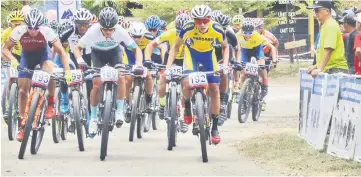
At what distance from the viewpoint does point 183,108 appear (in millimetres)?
14633

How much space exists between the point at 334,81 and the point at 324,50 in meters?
0.76

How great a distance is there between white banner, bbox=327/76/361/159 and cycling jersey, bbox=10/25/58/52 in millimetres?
3981

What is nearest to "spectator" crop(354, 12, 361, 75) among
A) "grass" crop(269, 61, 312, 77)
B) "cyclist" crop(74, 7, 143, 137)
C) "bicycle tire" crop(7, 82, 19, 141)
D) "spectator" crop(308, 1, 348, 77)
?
"spectator" crop(308, 1, 348, 77)

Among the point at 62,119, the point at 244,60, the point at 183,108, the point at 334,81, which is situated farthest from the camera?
the point at 244,60

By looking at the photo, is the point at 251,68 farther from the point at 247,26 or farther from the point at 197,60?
the point at 197,60

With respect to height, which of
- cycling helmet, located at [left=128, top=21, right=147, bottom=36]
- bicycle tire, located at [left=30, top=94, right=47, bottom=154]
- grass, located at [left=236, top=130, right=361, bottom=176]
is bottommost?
grass, located at [left=236, top=130, right=361, bottom=176]

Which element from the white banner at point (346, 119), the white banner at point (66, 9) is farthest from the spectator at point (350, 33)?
the white banner at point (66, 9)

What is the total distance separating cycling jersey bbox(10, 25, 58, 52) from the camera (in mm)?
14539

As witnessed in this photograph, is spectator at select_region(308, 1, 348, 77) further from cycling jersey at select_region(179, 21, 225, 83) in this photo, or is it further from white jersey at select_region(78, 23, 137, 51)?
white jersey at select_region(78, 23, 137, 51)

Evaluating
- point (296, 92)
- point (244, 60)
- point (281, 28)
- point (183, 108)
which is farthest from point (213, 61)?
point (281, 28)

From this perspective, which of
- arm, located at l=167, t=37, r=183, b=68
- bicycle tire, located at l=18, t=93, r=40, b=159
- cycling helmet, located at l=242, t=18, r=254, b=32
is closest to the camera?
bicycle tire, located at l=18, t=93, r=40, b=159

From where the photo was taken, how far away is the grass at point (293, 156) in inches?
477

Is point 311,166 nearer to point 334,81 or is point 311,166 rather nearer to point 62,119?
point 334,81

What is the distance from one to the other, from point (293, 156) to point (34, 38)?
13.1ft
